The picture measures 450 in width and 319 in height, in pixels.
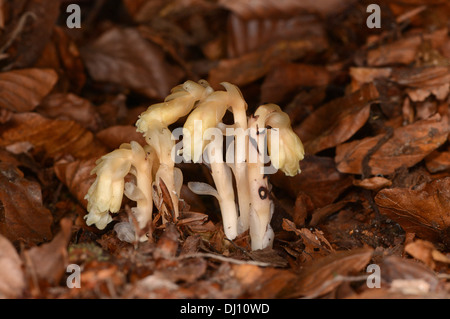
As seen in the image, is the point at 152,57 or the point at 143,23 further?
the point at 143,23

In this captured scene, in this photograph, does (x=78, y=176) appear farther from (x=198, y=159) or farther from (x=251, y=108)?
(x=251, y=108)

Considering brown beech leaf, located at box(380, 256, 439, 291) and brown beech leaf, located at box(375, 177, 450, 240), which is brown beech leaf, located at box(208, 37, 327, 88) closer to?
brown beech leaf, located at box(375, 177, 450, 240)

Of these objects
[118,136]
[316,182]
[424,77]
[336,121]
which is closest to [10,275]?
[118,136]

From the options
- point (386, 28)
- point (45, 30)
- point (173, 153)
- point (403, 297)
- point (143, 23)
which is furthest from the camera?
point (143, 23)

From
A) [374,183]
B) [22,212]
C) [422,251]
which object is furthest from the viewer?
[374,183]

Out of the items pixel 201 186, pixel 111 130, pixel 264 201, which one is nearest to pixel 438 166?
pixel 264 201

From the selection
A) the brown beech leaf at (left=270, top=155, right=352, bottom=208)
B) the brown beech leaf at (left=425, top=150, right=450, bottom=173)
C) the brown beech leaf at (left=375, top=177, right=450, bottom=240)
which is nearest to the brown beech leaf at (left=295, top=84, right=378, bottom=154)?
the brown beech leaf at (left=270, top=155, right=352, bottom=208)

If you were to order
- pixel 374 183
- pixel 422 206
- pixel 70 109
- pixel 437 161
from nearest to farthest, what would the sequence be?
1. pixel 422 206
2. pixel 374 183
3. pixel 437 161
4. pixel 70 109

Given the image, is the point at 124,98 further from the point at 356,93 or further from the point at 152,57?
the point at 356,93
